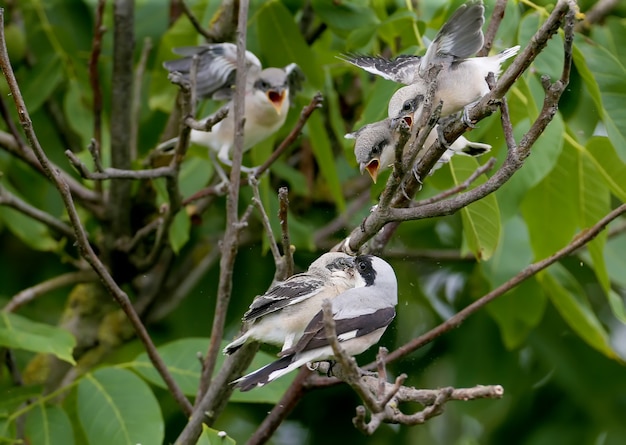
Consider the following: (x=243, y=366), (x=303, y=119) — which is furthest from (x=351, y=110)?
(x=243, y=366)

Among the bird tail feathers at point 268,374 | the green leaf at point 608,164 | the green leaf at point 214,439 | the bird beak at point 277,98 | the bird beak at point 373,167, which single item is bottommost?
the bird beak at point 277,98

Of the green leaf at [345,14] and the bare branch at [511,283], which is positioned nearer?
the bare branch at [511,283]

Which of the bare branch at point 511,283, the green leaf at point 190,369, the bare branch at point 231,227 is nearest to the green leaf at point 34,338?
the green leaf at point 190,369

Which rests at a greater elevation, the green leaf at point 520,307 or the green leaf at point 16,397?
the green leaf at point 16,397

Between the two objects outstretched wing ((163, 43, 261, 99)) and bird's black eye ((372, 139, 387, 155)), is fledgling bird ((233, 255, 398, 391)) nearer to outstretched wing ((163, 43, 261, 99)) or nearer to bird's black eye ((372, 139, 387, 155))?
bird's black eye ((372, 139, 387, 155))

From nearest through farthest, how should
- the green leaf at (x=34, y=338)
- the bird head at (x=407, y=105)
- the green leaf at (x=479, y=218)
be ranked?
the bird head at (x=407, y=105), the green leaf at (x=479, y=218), the green leaf at (x=34, y=338)

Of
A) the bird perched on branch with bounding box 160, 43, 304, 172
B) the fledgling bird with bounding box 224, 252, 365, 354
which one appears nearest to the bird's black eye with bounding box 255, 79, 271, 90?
the bird perched on branch with bounding box 160, 43, 304, 172

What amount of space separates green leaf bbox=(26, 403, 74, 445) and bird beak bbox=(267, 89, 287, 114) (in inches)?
69.6

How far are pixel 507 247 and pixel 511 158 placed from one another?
2.14m

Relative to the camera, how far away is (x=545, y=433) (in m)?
4.86

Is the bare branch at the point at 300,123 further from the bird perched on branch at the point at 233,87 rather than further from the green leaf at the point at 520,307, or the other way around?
the green leaf at the point at 520,307

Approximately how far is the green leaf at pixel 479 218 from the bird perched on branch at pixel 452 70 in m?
0.21

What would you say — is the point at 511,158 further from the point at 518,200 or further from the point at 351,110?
the point at 351,110

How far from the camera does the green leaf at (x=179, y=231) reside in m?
4.00
